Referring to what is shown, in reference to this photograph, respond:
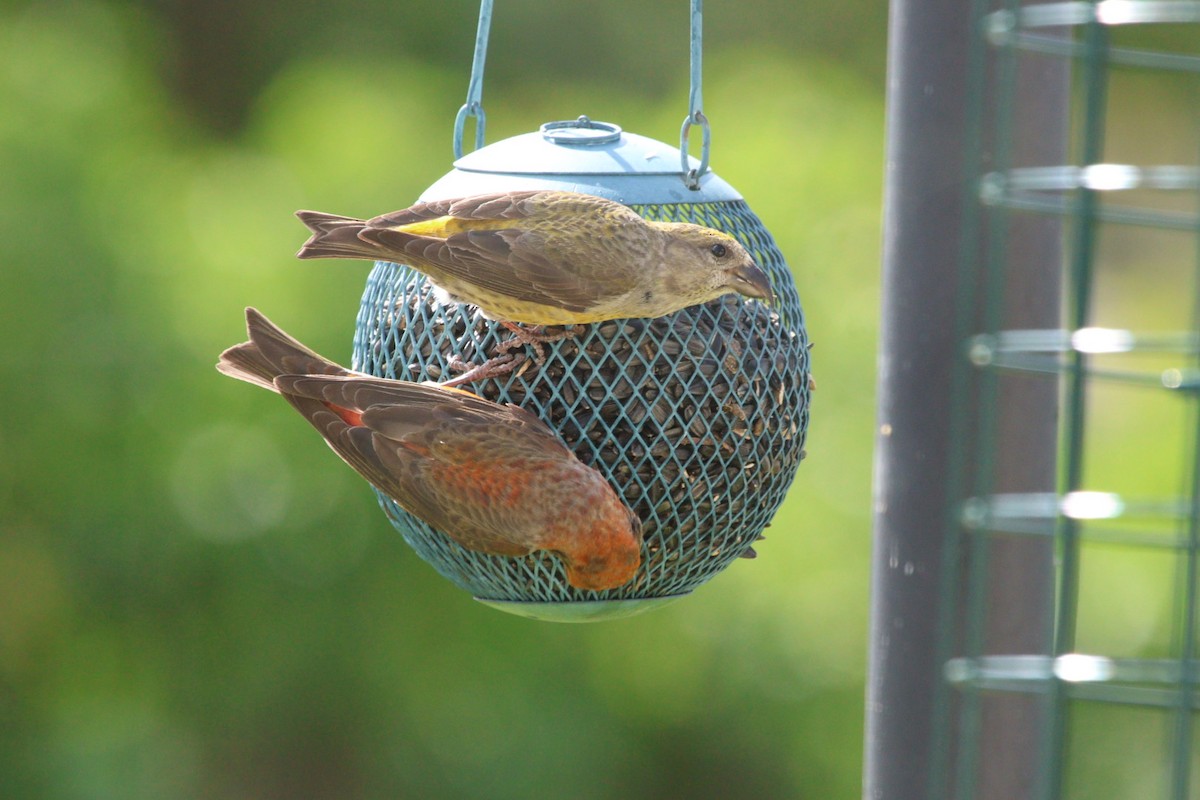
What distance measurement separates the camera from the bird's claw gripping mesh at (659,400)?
3.93 meters

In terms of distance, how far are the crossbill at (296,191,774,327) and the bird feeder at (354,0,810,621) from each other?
12cm

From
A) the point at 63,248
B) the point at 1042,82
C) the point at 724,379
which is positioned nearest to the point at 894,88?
the point at 1042,82

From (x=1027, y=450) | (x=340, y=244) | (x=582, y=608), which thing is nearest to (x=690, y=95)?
(x=340, y=244)

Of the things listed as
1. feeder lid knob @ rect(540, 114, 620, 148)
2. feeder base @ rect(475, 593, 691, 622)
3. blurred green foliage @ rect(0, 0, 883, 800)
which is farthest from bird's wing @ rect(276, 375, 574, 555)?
blurred green foliage @ rect(0, 0, 883, 800)

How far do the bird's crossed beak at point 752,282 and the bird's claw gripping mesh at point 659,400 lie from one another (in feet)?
0.45

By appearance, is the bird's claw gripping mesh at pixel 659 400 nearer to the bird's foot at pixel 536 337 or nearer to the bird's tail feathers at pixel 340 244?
the bird's foot at pixel 536 337

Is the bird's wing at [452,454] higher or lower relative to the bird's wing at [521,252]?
lower

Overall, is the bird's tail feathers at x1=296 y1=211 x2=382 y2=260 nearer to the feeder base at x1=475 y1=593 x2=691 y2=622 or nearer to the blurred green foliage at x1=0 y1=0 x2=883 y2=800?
the feeder base at x1=475 y1=593 x2=691 y2=622

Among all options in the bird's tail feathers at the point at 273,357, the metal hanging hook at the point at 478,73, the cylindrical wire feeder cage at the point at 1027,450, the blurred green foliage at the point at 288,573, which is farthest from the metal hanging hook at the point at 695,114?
the blurred green foliage at the point at 288,573

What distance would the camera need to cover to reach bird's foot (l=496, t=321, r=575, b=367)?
3.94 m

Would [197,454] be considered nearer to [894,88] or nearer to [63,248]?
[63,248]

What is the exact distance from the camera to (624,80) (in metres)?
14.8

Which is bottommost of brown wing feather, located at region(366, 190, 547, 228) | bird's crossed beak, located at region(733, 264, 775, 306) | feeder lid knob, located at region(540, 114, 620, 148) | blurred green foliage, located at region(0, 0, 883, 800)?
blurred green foliage, located at region(0, 0, 883, 800)

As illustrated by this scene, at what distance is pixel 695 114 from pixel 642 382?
27.1 inches
